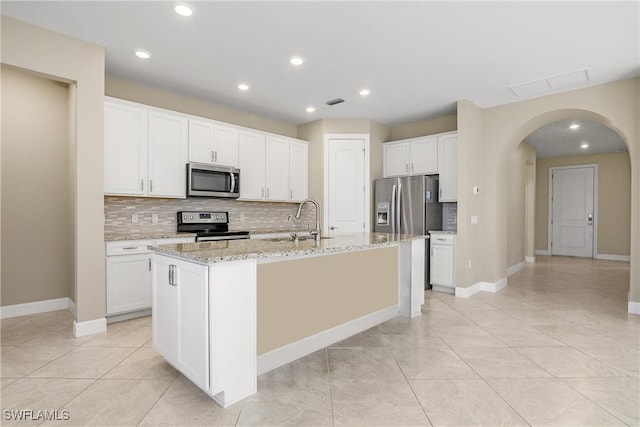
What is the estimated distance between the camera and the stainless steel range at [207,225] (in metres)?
4.15

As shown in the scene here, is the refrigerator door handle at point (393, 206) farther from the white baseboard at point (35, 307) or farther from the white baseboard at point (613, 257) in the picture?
the white baseboard at point (613, 257)

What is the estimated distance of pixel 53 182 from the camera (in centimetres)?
380

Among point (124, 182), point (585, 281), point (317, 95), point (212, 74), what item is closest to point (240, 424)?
point (124, 182)

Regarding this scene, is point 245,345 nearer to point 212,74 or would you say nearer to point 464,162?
point 212,74

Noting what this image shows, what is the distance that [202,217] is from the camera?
4500 mm

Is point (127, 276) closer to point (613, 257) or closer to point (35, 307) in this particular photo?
point (35, 307)

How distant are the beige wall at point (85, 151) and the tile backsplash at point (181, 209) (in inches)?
30.3

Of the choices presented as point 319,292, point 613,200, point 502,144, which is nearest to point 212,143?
point 319,292

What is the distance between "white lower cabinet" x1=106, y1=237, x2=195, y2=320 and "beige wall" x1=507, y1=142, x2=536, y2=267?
5.96 metres

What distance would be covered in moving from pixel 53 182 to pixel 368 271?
3.76m

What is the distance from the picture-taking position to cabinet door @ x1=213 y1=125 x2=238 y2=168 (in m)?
4.43

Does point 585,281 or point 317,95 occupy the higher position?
point 317,95

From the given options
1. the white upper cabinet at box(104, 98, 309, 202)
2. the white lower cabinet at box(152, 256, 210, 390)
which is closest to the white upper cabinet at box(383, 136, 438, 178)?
the white upper cabinet at box(104, 98, 309, 202)

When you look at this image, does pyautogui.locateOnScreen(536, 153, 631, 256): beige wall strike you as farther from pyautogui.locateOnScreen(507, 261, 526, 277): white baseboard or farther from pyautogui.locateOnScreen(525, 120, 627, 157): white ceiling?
pyautogui.locateOnScreen(507, 261, 526, 277): white baseboard
